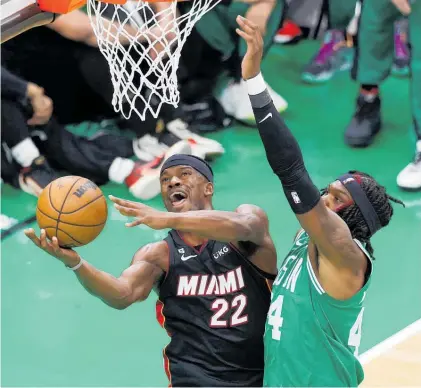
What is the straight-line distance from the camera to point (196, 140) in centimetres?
824

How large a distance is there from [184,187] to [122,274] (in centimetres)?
46

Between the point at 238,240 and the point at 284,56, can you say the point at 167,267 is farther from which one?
the point at 284,56

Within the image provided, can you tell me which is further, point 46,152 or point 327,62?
point 327,62

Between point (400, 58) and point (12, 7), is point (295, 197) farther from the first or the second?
point (400, 58)

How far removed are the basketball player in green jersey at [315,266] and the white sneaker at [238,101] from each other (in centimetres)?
466

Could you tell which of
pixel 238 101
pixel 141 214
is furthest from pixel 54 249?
pixel 238 101

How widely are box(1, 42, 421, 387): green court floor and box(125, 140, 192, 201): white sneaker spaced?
0.15 meters

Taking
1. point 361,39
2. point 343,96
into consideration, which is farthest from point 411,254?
point 343,96

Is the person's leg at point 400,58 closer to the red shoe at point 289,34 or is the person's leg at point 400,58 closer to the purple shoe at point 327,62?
the purple shoe at point 327,62

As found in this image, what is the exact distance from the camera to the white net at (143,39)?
5.49 meters

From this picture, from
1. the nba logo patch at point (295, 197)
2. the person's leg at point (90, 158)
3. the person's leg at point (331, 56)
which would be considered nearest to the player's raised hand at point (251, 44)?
the nba logo patch at point (295, 197)

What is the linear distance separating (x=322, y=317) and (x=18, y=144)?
4.35 meters

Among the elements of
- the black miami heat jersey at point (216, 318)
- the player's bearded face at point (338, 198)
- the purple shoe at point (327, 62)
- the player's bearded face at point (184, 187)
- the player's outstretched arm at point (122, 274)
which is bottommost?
the purple shoe at point (327, 62)

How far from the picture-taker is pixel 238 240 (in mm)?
4207
